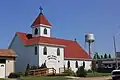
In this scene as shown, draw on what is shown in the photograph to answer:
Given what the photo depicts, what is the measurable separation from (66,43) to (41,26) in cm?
897

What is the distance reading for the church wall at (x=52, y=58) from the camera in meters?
55.8

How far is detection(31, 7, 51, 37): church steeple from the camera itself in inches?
2414

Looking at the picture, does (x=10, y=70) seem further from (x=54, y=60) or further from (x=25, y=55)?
(x=54, y=60)

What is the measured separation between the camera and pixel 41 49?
5575 cm

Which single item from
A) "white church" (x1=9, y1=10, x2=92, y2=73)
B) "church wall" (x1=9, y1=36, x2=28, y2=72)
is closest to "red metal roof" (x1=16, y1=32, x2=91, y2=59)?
"white church" (x1=9, y1=10, x2=92, y2=73)

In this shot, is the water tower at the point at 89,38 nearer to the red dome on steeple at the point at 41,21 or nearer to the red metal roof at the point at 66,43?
the red metal roof at the point at 66,43

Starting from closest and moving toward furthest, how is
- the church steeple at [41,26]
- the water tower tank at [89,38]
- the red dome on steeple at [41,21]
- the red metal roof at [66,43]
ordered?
the red metal roof at [66,43], the church steeple at [41,26], the red dome on steeple at [41,21], the water tower tank at [89,38]

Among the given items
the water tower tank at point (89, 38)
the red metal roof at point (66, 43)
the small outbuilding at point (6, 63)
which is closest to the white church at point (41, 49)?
the red metal roof at point (66, 43)

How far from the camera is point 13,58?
168 ft

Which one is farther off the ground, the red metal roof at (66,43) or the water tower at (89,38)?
the water tower at (89,38)

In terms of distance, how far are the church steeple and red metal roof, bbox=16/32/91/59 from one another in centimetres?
183

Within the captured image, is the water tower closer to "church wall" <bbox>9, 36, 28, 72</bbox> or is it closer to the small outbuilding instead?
"church wall" <bbox>9, 36, 28, 72</bbox>

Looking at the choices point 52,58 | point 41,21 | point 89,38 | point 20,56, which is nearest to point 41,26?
point 41,21

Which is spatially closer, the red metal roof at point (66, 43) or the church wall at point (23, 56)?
the church wall at point (23, 56)
